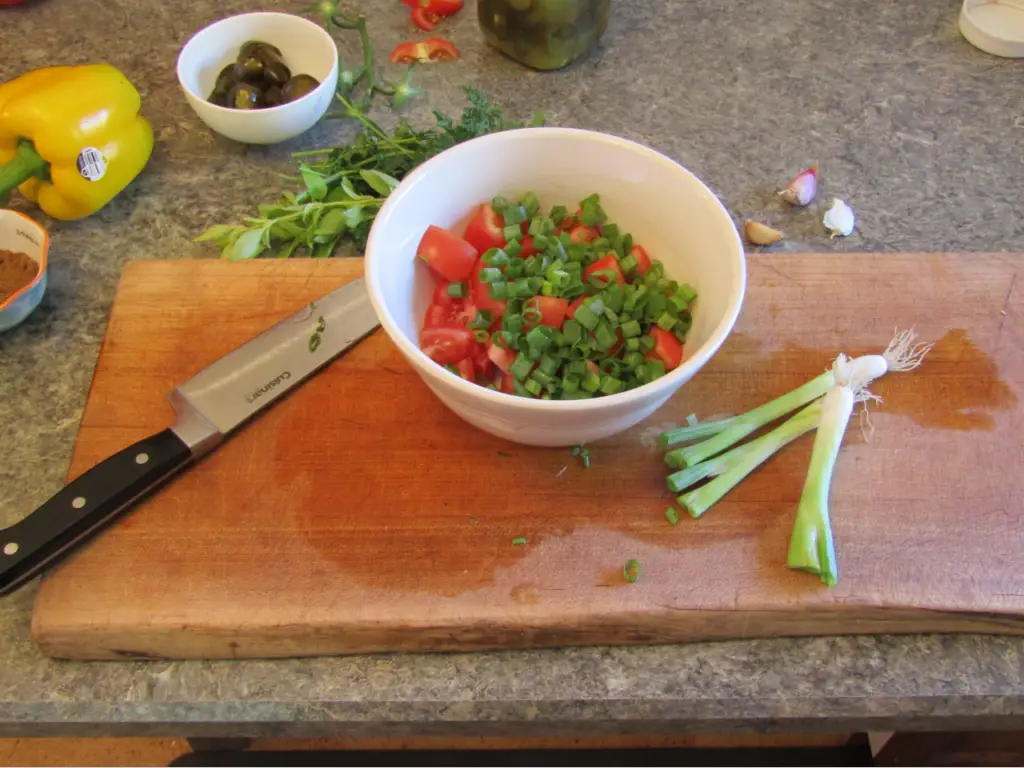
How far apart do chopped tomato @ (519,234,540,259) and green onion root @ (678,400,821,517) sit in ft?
1.03

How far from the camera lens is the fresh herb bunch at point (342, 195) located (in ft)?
3.90

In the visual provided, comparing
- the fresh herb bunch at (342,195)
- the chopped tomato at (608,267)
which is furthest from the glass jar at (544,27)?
the chopped tomato at (608,267)

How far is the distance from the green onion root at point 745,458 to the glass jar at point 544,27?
32.7 inches

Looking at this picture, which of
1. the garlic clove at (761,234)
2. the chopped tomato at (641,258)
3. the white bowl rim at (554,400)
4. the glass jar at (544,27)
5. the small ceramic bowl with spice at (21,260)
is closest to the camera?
the white bowl rim at (554,400)

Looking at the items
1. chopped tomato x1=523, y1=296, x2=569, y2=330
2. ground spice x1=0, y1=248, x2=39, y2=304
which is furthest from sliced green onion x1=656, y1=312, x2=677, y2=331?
ground spice x1=0, y1=248, x2=39, y2=304

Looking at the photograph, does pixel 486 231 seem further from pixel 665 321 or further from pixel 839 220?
pixel 839 220

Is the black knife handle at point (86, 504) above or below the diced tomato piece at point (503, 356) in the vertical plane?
below

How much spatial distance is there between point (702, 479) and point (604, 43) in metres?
0.99

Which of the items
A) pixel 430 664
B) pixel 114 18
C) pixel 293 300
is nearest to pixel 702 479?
pixel 430 664

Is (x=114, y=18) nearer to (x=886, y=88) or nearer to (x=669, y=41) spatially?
(x=669, y=41)

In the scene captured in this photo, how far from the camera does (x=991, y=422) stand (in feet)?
3.21

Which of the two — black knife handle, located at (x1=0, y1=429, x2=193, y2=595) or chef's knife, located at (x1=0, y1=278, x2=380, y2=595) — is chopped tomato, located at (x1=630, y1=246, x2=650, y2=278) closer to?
chef's knife, located at (x1=0, y1=278, x2=380, y2=595)

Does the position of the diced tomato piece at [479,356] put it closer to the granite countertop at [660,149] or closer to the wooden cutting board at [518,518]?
the wooden cutting board at [518,518]

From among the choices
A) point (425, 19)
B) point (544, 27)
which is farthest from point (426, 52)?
point (544, 27)
